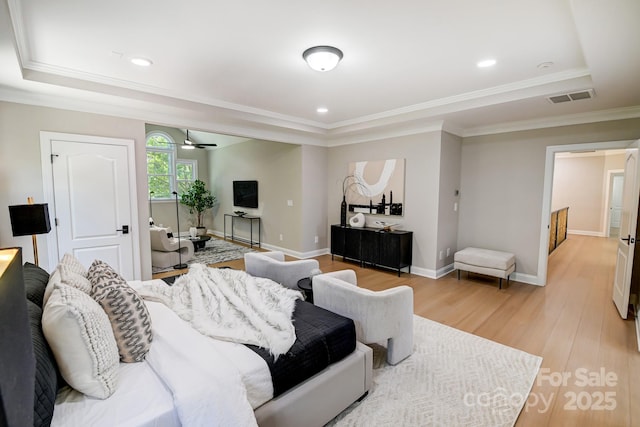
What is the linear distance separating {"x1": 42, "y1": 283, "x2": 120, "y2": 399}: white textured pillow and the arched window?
7.67 m

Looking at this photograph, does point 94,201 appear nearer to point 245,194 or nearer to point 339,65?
point 339,65

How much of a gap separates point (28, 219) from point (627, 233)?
6.12 metres

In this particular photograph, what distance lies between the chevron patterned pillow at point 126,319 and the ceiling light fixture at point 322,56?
7.39ft

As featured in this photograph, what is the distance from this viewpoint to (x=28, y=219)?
266cm

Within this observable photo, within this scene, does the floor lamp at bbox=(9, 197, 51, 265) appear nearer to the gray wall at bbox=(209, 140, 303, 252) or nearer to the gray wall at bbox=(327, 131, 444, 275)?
the gray wall at bbox=(209, 140, 303, 252)

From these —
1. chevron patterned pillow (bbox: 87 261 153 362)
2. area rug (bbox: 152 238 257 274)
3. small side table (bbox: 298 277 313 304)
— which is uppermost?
chevron patterned pillow (bbox: 87 261 153 362)

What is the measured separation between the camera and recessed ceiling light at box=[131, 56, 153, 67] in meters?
2.80

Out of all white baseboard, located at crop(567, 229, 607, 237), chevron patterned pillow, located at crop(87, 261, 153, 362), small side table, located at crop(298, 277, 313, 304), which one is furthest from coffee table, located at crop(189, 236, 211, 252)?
white baseboard, located at crop(567, 229, 607, 237)

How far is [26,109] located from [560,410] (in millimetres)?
5702

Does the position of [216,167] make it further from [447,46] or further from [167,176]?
[447,46]

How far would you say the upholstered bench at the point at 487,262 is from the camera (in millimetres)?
4297

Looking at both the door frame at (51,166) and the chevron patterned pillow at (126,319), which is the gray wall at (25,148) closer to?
the door frame at (51,166)

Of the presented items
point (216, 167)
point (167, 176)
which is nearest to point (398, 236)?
point (216, 167)

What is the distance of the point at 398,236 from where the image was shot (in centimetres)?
488
